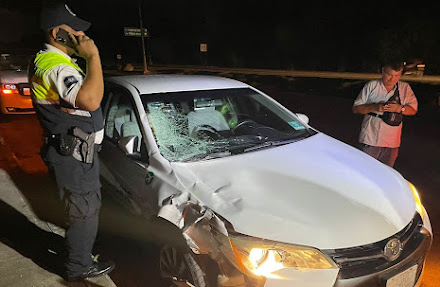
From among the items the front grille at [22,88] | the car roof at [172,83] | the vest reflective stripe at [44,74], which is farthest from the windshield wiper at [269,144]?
the front grille at [22,88]

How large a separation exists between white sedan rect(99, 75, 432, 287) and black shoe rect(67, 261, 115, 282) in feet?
1.90

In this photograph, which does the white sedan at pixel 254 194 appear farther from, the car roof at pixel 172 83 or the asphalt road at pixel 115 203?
the asphalt road at pixel 115 203

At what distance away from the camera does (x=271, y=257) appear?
5.63ft

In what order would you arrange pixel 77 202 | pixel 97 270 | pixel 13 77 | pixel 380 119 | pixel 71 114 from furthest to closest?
pixel 13 77
pixel 380 119
pixel 97 270
pixel 77 202
pixel 71 114

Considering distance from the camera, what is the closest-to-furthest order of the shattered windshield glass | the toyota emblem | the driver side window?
the toyota emblem, the shattered windshield glass, the driver side window

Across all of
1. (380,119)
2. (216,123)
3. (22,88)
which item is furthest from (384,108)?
(22,88)

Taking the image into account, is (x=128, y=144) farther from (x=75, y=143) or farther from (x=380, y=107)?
(x=380, y=107)

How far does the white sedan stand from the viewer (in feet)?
5.64

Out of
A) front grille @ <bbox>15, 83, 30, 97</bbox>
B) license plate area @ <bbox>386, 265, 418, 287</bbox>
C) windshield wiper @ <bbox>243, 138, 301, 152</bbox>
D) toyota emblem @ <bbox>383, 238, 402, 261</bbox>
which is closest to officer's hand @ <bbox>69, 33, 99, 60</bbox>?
windshield wiper @ <bbox>243, 138, 301, 152</bbox>

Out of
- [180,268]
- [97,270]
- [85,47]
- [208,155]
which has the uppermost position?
[85,47]

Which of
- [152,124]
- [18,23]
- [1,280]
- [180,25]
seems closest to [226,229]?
[152,124]

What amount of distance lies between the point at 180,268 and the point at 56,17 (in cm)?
177

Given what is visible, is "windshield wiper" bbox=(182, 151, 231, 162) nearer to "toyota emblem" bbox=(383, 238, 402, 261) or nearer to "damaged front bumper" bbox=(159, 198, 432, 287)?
"damaged front bumper" bbox=(159, 198, 432, 287)

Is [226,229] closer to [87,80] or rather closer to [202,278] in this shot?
[202,278]
